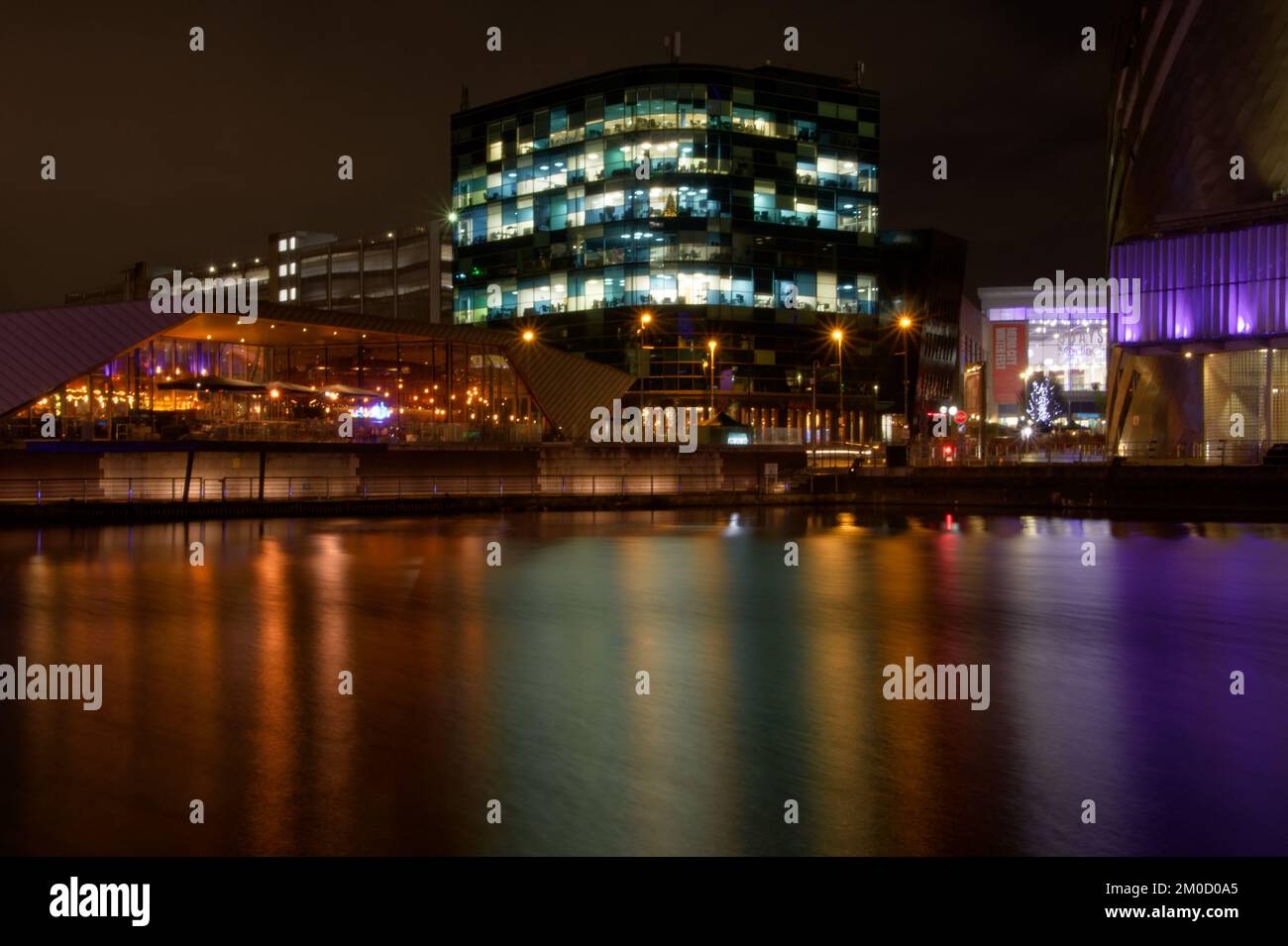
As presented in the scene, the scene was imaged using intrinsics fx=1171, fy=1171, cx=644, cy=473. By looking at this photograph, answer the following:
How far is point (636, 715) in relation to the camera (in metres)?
13.1

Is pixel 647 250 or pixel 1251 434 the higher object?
pixel 647 250

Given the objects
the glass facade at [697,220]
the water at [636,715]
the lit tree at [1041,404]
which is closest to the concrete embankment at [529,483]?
the water at [636,715]

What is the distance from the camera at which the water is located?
9273 millimetres

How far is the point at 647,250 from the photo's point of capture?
3976 inches

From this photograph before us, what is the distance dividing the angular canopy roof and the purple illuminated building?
31545 mm

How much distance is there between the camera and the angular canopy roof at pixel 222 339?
1891 inches

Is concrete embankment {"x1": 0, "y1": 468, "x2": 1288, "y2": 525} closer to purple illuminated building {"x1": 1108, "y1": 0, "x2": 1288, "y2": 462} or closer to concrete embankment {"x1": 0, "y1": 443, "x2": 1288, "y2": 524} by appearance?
concrete embankment {"x1": 0, "y1": 443, "x2": 1288, "y2": 524}

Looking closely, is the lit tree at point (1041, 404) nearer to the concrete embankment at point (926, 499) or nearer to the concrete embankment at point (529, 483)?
the concrete embankment at point (529, 483)

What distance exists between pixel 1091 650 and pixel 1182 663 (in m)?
1.37

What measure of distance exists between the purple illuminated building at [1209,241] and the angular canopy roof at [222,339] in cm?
3155

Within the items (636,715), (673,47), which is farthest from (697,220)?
(636,715)
